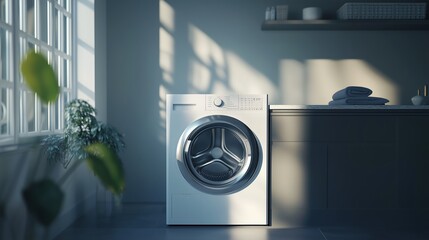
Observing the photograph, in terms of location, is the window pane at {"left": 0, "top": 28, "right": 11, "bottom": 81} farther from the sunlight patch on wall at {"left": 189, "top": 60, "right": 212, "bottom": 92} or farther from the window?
the sunlight patch on wall at {"left": 189, "top": 60, "right": 212, "bottom": 92}

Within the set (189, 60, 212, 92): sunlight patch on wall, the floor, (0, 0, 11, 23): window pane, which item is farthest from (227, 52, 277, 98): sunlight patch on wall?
(0, 0, 11, 23): window pane

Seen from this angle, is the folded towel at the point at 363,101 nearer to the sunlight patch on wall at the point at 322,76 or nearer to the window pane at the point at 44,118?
the sunlight patch on wall at the point at 322,76

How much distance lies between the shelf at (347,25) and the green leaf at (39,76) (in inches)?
99.9

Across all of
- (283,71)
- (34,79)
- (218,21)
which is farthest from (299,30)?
(34,79)

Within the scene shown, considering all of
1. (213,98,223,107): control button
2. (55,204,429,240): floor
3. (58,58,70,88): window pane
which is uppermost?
(58,58,70,88): window pane

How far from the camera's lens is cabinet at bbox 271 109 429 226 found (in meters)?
2.88

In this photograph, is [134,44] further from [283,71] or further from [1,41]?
[1,41]

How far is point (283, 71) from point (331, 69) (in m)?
0.39

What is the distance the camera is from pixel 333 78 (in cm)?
370

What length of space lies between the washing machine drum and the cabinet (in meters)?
Answer: 0.31

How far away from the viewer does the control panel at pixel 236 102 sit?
2.87m

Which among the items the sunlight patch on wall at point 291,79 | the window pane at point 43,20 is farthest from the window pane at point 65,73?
the sunlight patch on wall at point 291,79

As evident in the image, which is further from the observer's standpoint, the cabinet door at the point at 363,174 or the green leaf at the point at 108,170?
the cabinet door at the point at 363,174

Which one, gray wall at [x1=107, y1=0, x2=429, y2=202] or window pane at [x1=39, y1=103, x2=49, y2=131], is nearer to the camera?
window pane at [x1=39, y1=103, x2=49, y2=131]
